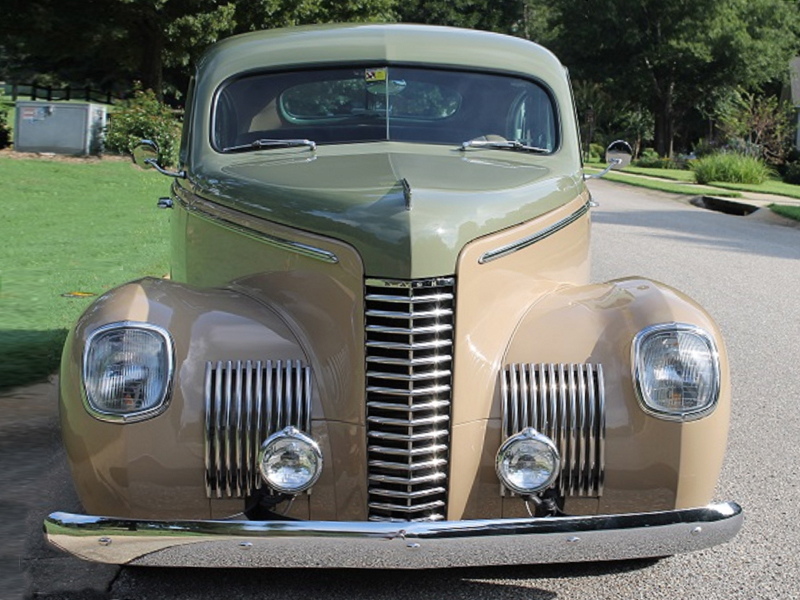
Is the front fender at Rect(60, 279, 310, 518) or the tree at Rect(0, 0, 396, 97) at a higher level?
the tree at Rect(0, 0, 396, 97)

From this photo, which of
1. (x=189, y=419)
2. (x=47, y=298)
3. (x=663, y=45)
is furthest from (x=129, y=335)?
(x=663, y=45)

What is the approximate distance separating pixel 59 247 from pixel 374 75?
7370mm

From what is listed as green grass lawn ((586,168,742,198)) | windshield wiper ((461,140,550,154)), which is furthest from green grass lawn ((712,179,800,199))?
windshield wiper ((461,140,550,154))

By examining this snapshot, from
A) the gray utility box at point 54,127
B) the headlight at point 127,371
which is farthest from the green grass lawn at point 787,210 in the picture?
the headlight at point 127,371

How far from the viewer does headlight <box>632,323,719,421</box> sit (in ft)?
12.0

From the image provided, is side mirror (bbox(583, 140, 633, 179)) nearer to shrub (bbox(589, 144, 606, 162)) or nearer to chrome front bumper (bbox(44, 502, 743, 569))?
chrome front bumper (bbox(44, 502, 743, 569))

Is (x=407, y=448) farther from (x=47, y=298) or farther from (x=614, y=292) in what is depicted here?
(x=47, y=298)

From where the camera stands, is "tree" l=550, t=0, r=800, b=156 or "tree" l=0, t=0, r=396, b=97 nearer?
"tree" l=0, t=0, r=396, b=97

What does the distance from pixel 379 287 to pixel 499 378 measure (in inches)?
20.6

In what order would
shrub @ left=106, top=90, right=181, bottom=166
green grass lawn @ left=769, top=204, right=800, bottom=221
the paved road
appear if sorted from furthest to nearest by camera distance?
1. shrub @ left=106, top=90, right=181, bottom=166
2. green grass lawn @ left=769, top=204, right=800, bottom=221
3. the paved road

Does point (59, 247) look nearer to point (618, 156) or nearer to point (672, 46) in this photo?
point (618, 156)

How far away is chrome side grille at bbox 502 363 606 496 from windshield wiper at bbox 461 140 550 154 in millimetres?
1433

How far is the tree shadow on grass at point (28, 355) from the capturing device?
6285mm

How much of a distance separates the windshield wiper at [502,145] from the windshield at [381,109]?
0.08 ft
